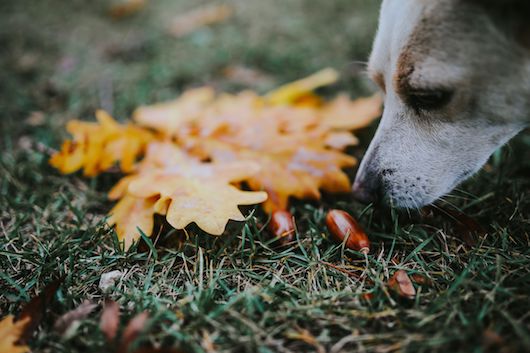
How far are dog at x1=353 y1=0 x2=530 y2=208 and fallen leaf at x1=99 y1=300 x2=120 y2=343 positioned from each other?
993 mm

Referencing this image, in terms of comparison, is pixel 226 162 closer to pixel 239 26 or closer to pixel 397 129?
pixel 397 129

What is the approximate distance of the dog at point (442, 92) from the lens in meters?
1.40

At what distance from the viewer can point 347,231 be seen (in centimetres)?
157

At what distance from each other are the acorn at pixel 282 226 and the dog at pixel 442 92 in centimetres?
30

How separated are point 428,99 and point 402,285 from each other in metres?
0.68

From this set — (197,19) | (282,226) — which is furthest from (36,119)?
(197,19)

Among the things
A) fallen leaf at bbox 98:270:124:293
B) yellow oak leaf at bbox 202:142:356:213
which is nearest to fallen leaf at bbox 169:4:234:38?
yellow oak leaf at bbox 202:142:356:213

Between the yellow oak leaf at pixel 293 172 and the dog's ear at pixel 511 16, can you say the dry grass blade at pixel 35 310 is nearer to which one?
the yellow oak leaf at pixel 293 172

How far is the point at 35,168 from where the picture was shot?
212 cm

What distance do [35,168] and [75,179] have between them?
219 mm

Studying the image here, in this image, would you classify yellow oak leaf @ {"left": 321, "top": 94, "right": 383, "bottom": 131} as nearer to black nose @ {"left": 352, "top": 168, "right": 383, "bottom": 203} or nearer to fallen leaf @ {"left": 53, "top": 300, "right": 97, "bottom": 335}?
black nose @ {"left": 352, "top": 168, "right": 383, "bottom": 203}

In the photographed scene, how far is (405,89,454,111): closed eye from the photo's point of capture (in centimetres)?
150

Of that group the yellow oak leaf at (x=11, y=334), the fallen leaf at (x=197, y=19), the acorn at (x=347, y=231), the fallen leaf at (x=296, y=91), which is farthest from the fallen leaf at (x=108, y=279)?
the fallen leaf at (x=197, y=19)

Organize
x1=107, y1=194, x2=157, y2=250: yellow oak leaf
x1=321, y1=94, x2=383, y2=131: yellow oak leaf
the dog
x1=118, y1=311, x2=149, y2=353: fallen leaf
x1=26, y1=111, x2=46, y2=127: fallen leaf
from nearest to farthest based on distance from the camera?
x1=118, y1=311, x2=149, y2=353: fallen leaf → the dog → x1=107, y1=194, x2=157, y2=250: yellow oak leaf → x1=321, y1=94, x2=383, y2=131: yellow oak leaf → x1=26, y1=111, x2=46, y2=127: fallen leaf
